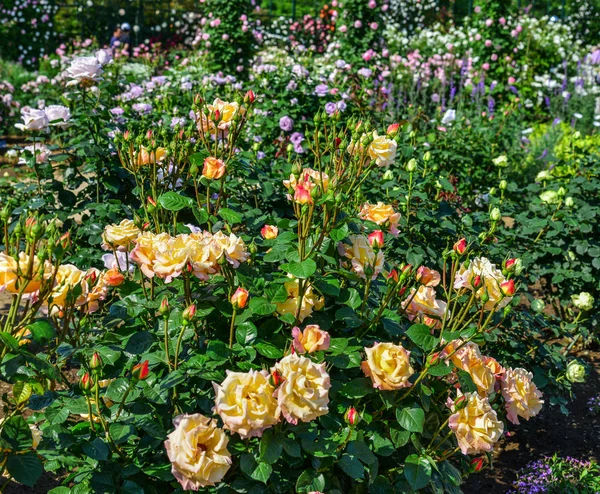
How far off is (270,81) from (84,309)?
2.73 m

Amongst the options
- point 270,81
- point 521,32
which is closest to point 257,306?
point 270,81

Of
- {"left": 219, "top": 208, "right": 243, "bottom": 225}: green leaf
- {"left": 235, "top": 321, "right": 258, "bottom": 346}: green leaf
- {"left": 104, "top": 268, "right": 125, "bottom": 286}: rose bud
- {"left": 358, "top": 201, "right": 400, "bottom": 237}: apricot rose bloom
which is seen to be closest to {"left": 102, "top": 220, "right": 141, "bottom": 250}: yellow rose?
{"left": 104, "top": 268, "right": 125, "bottom": 286}: rose bud

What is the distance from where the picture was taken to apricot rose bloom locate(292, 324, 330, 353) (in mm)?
1442

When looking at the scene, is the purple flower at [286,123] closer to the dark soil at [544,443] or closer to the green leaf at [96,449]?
the dark soil at [544,443]

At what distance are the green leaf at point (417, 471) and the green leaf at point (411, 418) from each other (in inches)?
3.1

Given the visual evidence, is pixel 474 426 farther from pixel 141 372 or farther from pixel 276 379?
pixel 141 372

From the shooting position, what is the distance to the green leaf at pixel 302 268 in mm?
1468

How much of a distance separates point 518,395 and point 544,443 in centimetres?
114

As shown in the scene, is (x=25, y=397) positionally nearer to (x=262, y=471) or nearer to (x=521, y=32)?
(x=262, y=471)

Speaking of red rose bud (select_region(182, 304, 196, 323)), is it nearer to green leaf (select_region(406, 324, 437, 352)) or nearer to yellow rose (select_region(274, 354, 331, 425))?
yellow rose (select_region(274, 354, 331, 425))

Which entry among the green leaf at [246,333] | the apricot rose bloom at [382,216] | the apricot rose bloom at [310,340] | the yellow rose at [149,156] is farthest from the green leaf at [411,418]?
the yellow rose at [149,156]

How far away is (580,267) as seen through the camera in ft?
10.2

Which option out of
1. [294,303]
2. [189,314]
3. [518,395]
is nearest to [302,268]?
[294,303]

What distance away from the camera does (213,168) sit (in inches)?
68.6
